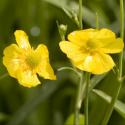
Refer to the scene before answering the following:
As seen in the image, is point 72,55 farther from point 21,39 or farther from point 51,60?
point 51,60

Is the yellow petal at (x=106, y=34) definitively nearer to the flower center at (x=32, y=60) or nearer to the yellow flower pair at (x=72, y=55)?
the yellow flower pair at (x=72, y=55)

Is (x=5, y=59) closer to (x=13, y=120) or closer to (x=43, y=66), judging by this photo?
(x=43, y=66)

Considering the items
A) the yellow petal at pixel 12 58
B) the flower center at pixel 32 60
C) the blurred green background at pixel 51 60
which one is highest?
the yellow petal at pixel 12 58

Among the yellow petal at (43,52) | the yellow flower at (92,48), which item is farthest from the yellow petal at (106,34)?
the yellow petal at (43,52)

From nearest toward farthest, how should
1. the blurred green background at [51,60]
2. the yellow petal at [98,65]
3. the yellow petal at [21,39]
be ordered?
the yellow petal at [98,65], the yellow petal at [21,39], the blurred green background at [51,60]

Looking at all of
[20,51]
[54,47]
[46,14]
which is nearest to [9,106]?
[54,47]
